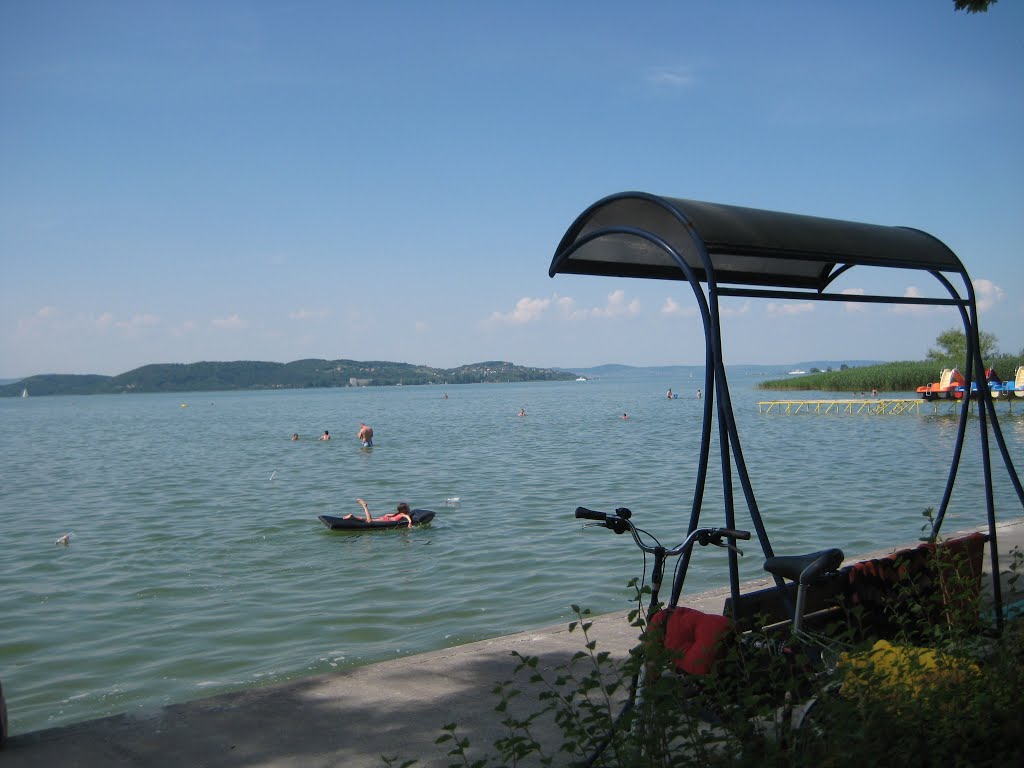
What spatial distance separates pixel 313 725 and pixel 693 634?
2202 millimetres

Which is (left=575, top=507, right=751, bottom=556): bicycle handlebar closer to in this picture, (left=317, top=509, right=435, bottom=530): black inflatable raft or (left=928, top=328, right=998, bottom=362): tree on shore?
(left=317, top=509, right=435, bottom=530): black inflatable raft

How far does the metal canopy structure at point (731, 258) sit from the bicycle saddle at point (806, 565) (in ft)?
0.84

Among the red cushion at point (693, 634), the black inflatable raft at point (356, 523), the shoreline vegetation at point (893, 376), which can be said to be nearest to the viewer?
the red cushion at point (693, 634)

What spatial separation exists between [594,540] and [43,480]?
758 inches

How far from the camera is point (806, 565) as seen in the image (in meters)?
3.49

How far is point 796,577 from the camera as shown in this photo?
3.47 meters

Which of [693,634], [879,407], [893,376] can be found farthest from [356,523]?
[893,376]

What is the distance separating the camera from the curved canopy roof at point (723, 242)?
4293mm

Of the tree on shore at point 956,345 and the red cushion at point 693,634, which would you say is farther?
the tree on shore at point 956,345

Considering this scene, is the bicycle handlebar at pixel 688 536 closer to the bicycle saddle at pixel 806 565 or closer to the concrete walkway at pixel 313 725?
the bicycle saddle at pixel 806 565

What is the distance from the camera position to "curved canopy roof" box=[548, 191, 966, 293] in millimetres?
4293

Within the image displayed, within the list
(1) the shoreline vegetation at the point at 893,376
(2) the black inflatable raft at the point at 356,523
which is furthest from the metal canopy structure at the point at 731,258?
(1) the shoreline vegetation at the point at 893,376

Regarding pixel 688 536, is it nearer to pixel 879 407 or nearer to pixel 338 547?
pixel 338 547

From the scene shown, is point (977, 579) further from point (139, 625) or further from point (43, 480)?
point (43, 480)
